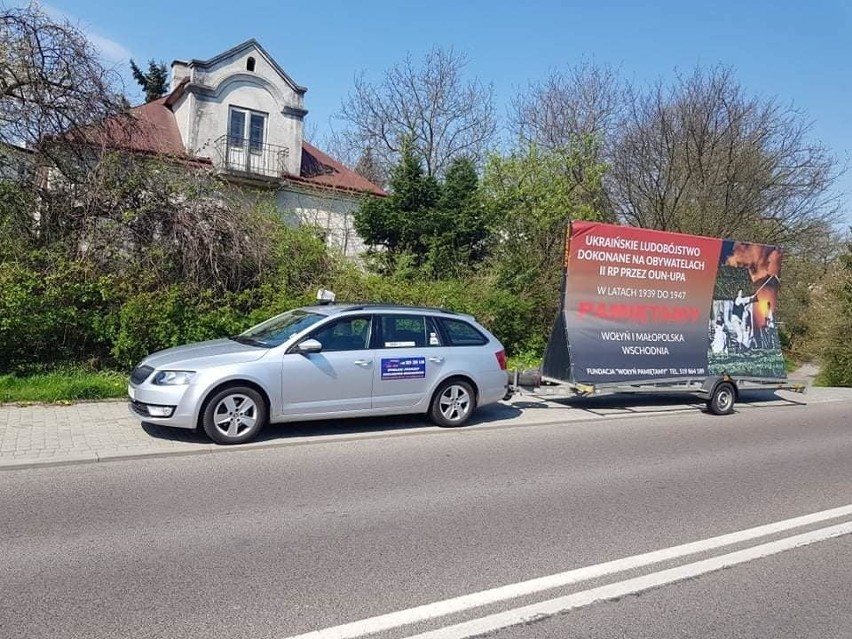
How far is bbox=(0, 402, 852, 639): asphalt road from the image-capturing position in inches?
153

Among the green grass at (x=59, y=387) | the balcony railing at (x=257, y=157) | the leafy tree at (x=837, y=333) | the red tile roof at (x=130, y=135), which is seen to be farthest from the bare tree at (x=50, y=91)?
the leafy tree at (x=837, y=333)

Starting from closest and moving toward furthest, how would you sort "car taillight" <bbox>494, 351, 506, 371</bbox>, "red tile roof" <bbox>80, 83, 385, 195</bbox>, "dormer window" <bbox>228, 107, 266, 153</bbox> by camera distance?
1. "car taillight" <bbox>494, 351, 506, 371</bbox>
2. "red tile roof" <bbox>80, 83, 385, 195</bbox>
3. "dormer window" <bbox>228, 107, 266, 153</bbox>

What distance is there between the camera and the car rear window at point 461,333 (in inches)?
369

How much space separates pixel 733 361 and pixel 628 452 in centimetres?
502

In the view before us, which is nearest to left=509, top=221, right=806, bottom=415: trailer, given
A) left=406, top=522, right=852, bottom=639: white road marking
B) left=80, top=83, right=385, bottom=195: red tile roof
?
left=406, top=522, right=852, bottom=639: white road marking

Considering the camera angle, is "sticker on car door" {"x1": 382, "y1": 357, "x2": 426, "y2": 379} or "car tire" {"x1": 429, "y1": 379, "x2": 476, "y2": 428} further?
"car tire" {"x1": 429, "y1": 379, "x2": 476, "y2": 428}

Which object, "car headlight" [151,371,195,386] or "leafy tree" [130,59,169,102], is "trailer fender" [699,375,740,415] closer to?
"car headlight" [151,371,195,386]

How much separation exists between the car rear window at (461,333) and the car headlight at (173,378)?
10.9 ft

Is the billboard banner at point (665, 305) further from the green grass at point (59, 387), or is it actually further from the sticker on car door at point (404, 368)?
the green grass at point (59, 387)

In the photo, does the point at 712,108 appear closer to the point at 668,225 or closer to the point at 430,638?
the point at 668,225

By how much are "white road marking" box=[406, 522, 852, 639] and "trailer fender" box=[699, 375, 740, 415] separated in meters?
5.91

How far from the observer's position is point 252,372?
7.75 metres

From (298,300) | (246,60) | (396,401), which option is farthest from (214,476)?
(246,60)

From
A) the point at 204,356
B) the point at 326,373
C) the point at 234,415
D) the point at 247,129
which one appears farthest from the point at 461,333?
the point at 247,129
